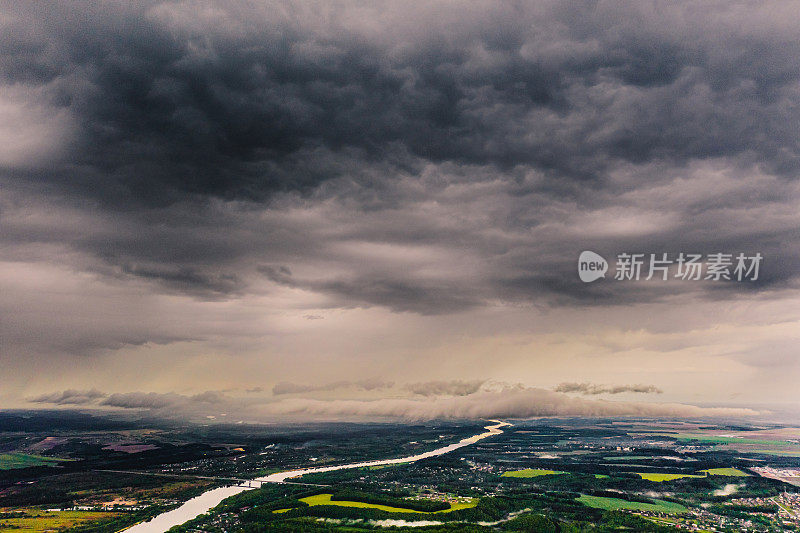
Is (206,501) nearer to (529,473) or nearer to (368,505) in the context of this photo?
(368,505)

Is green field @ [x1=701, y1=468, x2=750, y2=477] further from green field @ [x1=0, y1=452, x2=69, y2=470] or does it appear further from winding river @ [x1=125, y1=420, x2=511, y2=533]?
green field @ [x1=0, y1=452, x2=69, y2=470]

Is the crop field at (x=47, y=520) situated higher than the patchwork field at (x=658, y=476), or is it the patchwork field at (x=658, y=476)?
the crop field at (x=47, y=520)

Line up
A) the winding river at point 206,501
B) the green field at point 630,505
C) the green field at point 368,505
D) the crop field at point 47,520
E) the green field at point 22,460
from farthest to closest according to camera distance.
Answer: the green field at point 22,460
the green field at point 630,505
the green field at point 368,505
the winding river at point 206,501
the crop field at point 47,520

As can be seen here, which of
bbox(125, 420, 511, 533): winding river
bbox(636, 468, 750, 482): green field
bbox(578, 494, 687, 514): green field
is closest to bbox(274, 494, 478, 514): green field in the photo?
bbox(125, 420, 511, 533): winding river

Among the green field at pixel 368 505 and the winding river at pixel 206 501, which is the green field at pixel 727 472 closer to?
the green field at pixel 368 505

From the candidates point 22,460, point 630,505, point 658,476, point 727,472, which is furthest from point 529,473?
point 22,460

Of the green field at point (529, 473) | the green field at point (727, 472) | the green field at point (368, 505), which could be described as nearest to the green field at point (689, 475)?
the green field at point (727, 472)
